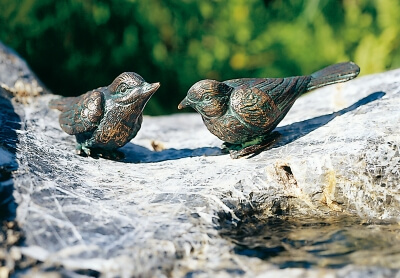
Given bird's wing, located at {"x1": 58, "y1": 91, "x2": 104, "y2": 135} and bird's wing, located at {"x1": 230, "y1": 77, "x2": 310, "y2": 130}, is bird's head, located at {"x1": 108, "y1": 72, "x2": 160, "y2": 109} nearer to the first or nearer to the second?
bird's wing, located at {"x1": 58, "y1": 91, "x2": 104, "y2": 135}

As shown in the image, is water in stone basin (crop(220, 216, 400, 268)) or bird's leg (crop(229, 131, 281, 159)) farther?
bird's leg (crop(229, 131, 281, 159))

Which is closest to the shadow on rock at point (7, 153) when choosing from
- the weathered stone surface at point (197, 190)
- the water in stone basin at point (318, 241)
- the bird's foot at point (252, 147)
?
the weathered stone surface at point (197, 190)

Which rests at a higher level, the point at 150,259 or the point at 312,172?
the point at 312,172

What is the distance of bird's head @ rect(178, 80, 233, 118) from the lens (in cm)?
254

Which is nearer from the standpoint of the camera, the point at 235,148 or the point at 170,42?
the point at 235,148

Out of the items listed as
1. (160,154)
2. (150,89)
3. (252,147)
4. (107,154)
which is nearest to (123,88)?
(150,89)

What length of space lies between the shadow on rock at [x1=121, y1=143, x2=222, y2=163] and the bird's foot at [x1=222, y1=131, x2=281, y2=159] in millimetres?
A: 117

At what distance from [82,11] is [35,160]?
236cm

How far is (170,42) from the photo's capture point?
188 inches

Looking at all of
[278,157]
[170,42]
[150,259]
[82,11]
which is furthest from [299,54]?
[150,259]

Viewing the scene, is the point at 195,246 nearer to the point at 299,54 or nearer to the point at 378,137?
the point at 378,137

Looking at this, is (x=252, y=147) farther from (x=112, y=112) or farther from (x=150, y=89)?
(x=112, y=112)

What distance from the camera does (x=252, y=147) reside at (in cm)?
265

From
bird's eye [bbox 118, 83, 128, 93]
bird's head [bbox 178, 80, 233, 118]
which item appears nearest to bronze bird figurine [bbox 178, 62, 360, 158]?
bird's head [bbox 178, 80, 233, 118]
